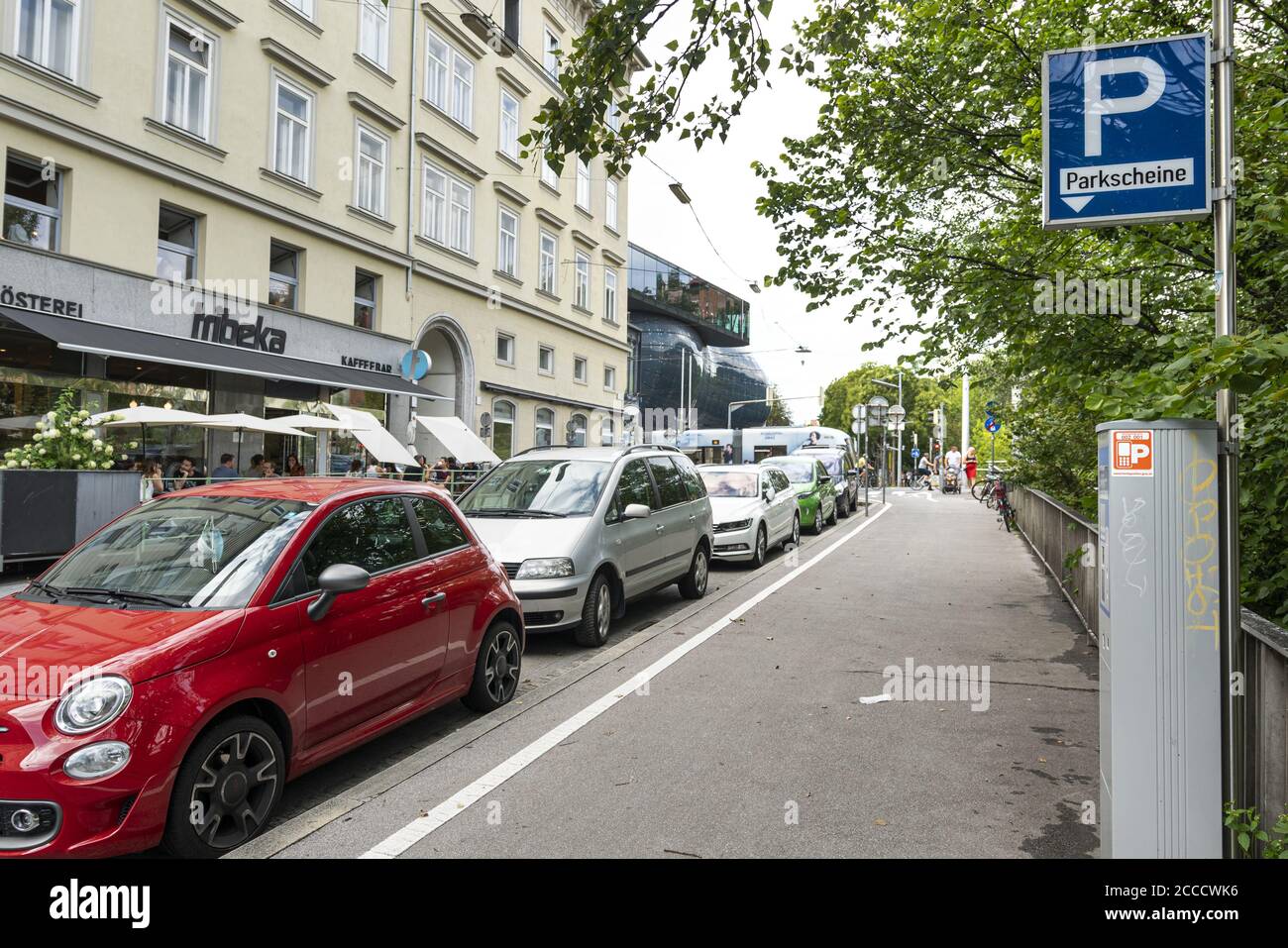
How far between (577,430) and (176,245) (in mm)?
17809

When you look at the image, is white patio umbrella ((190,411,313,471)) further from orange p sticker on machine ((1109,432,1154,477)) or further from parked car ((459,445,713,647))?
orange p sticker on machine ((1109,432,1154,477))

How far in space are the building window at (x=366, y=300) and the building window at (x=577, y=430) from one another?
11.1 metres

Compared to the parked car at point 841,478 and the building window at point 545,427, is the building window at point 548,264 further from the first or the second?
the parked car at point 841,478

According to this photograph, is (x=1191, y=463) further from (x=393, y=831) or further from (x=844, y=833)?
(x=393, y=831)

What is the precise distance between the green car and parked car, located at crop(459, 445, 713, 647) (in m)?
8.44

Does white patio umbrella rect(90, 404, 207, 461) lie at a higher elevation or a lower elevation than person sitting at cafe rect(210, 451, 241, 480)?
higher

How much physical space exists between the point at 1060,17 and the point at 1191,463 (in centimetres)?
635

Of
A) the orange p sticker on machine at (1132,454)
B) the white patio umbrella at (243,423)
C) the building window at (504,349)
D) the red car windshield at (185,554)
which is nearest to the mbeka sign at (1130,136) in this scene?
the orange p sticker on machine at (1132,454)

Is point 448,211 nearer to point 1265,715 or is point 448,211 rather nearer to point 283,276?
point 283,276

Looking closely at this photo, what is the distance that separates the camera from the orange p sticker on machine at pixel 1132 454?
312 cm

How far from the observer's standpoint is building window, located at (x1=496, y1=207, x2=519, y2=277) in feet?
87.9

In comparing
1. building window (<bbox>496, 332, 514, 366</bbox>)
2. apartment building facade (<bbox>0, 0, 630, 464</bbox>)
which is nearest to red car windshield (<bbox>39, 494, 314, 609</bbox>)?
apartment building facade (<bbox>0, 0, 630, 464</bbox>)

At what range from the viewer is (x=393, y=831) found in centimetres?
400

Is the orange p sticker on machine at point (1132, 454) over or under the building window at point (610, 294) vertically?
under
